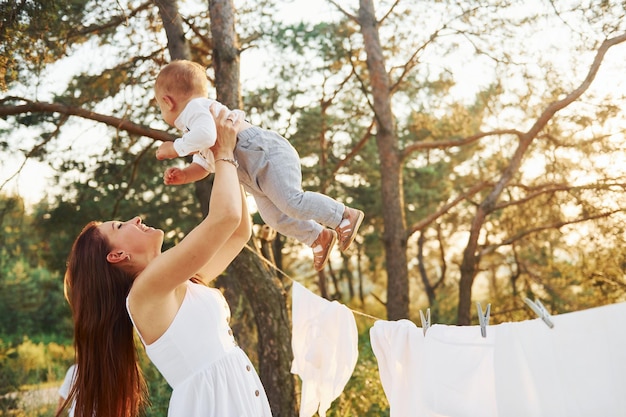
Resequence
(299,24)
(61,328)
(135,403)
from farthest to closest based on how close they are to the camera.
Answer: (61,328) < (299,24) < (135,403)

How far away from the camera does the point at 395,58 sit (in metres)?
10.6

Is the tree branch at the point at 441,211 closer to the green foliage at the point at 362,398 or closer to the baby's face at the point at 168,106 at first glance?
A: the green foliage at the point at 362,398

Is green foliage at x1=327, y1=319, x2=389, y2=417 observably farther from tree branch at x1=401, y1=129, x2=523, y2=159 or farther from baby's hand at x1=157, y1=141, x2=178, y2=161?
baby's hand at x1=157, y1=141, x2=178, y2=161

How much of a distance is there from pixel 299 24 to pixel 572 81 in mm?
4868

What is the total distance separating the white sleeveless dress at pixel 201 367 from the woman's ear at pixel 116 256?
0.21 meters

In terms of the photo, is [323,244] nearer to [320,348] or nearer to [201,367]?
[320,348]

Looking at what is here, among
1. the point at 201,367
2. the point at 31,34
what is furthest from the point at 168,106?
the point at 31,34

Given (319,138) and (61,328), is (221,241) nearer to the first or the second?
(319,138)

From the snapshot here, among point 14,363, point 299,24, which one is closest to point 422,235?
point 299,24

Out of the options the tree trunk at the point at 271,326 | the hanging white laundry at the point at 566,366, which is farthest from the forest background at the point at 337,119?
the hanging white laundry at the point at 566,366

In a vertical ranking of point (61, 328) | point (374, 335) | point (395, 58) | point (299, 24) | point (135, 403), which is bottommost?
point (135, 403)

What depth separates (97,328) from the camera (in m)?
2.20

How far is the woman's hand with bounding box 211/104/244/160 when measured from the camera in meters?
2.18

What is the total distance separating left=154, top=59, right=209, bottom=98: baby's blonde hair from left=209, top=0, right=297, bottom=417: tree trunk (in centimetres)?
283
